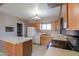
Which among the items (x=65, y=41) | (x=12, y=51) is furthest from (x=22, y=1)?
(x=65, y=41)

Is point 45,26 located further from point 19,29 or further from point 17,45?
point 17,45

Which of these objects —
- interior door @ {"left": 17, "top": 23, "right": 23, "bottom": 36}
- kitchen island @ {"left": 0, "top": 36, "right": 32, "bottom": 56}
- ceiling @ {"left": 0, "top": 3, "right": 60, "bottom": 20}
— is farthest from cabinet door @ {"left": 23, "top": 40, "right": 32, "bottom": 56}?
ceiling @ {"left": 0, "top": 3, "right": 60, "bottom": 20}

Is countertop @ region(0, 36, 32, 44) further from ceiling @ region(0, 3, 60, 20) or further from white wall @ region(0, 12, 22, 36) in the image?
ceiling @ region(0, 3, 60, 20)

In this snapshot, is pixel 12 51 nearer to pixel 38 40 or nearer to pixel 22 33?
pixel 22 33

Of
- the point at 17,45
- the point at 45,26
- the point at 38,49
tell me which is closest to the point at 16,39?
the point at 17,45

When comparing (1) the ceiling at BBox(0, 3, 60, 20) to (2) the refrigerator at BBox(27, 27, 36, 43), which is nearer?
(1) the ceiling at BBox(0, 3, 60, 20)

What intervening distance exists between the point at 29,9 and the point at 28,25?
24cm

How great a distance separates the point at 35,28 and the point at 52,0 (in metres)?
0.51

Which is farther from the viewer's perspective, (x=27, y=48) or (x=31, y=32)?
(x=27, y=48)

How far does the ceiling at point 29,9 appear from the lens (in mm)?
1336

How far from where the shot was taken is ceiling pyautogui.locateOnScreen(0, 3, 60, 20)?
1.34 m

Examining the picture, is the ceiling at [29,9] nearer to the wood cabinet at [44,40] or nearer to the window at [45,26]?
the window at [45,26]

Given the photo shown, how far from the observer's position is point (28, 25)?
1.52 metres

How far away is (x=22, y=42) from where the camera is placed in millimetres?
1592
